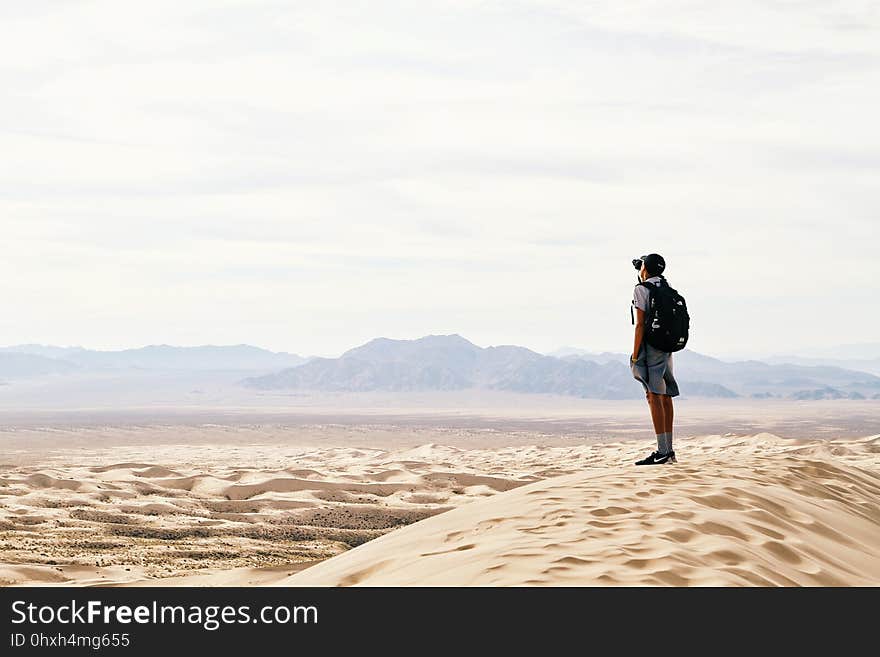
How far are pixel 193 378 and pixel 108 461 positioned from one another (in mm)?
138688

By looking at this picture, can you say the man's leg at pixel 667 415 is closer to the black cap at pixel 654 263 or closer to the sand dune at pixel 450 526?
the sand dune at pixel 450 526

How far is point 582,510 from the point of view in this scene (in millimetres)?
5809

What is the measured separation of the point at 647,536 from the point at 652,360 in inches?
120

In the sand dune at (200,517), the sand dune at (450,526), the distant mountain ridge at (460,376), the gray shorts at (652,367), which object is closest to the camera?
the sand dune at (450,526)

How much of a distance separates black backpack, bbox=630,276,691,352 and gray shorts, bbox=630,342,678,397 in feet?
0.40

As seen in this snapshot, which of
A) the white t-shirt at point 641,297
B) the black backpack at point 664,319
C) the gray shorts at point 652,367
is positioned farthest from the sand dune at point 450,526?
the white t-shirt at point 641,297

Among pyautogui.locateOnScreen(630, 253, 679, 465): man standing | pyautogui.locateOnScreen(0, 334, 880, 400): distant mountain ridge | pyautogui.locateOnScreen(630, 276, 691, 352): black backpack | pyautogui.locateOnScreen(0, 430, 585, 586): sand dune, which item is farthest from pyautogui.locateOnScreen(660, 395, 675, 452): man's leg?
pyautogui.locateOnScreen(0, 334, 880, 400): distant mountain ridge

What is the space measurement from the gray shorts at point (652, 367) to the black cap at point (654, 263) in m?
0.59

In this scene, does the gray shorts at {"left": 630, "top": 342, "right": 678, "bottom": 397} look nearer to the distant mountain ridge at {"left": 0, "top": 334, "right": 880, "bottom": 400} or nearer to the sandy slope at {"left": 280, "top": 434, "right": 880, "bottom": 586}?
the sandy slope at {"left": 280, "top": 434, "right": 880, "bottom": 586}

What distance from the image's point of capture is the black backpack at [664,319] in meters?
7.65

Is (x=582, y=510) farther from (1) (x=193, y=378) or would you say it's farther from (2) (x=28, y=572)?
(1) (x=193, y=378)

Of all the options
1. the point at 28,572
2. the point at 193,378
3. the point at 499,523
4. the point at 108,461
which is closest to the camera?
the point at 499,523

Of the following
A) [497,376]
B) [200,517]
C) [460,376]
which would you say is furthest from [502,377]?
[200,517]
